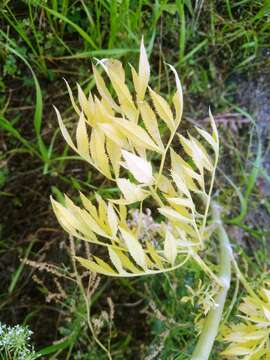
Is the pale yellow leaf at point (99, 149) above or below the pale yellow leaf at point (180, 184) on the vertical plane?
above

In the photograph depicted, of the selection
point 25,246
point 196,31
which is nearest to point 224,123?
point 196,31

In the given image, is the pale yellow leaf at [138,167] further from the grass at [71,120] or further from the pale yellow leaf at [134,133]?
the grass at [71,120]

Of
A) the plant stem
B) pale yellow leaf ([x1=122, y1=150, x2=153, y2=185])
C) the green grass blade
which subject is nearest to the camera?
pale yellow leaf ([x1=122, y1=150, x2=153, y2=185])

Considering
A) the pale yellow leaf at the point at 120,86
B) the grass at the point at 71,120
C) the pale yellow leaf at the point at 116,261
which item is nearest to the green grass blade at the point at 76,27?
the grass at the point at 71,120

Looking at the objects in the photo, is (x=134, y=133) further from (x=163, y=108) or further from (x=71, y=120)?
(x=71, y=120)

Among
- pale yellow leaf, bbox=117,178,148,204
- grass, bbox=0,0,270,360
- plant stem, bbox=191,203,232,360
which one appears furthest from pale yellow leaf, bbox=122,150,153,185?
grass, bbox=0,0,270,360

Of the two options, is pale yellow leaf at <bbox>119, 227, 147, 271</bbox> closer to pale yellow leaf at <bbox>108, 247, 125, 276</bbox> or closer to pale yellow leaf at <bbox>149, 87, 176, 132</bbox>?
pale yellow leaf at <bbox>108, 247, 125, 276</bbox>
